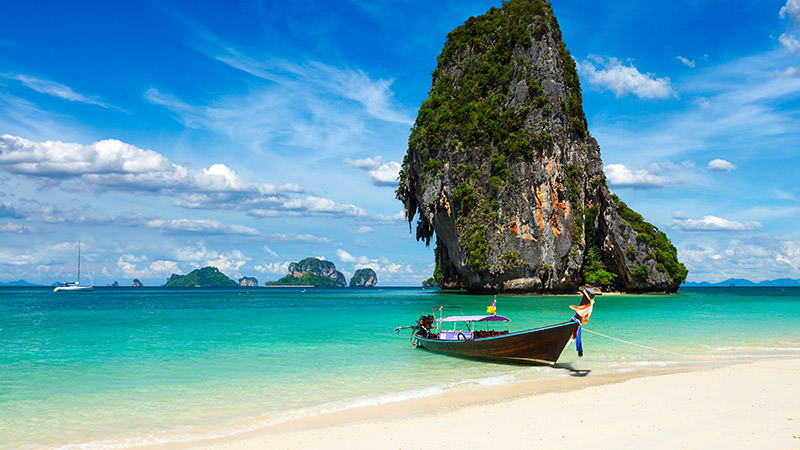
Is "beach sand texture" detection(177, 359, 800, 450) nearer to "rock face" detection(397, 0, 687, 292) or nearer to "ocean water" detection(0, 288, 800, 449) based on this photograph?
"ocean water" detection(0, 288, 800, 449)

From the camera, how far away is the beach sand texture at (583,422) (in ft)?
24.1

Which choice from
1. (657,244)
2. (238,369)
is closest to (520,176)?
(657,244)

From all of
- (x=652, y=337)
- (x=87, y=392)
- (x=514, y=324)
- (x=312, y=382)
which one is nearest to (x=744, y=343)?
(x=652, y=337)

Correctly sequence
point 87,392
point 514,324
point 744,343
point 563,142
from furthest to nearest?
point 563,142 < point 514,324 < point 744,343 < point 87,392

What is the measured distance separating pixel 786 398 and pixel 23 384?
16.7 meters

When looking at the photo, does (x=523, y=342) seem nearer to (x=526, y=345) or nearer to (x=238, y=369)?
(x=526, y=345)

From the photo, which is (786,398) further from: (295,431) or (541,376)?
(295,431)

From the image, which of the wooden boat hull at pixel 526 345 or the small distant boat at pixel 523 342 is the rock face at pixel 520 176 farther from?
the wooden boat hull at pixel 526 345

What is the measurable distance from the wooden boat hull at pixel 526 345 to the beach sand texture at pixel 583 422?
2.51 meters

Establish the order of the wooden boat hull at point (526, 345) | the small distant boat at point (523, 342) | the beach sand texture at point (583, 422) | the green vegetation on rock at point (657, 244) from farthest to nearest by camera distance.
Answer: the green vegetation on rock at point (657, 244) < the wooden boat hull at point (526, 345) < the small distant boat at point (523, 342) < the beach sand texture at point (583, 422)

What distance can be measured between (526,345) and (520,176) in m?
43.9

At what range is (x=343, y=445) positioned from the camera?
306 inches

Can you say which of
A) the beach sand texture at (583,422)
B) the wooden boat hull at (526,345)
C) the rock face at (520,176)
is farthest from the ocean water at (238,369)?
the rock face at (520,176)

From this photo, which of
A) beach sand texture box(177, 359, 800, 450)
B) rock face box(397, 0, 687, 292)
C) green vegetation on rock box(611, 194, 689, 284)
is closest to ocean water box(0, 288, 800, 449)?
beach sand texture box(177, 359, 800, 450)
